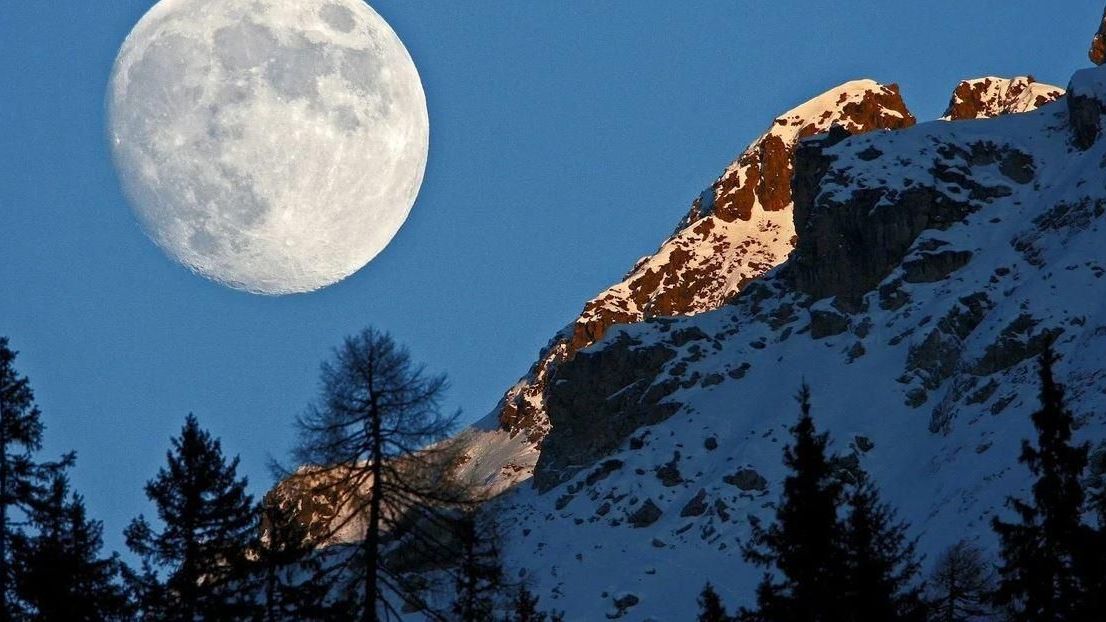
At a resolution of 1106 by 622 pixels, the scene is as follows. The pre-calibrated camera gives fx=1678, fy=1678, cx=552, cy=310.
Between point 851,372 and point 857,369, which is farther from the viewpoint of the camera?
point 857,369

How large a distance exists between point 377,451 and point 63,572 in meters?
8.26

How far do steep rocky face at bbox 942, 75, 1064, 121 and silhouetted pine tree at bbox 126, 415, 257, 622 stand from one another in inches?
6789

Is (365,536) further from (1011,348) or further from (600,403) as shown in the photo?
(600,403)

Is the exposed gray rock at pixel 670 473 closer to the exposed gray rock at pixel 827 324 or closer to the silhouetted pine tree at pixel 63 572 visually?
the exposed gray rock at pixel 827 324

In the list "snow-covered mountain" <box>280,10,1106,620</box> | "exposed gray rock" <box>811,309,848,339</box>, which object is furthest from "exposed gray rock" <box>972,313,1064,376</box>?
"exposed gray rock" <box>811,309,848,339</box>

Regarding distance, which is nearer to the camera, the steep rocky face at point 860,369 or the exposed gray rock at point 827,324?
the steep rocky face at point 860,369

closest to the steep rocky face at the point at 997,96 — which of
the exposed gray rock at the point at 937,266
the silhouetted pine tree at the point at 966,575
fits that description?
the exposed gray rock at the point at 937,266

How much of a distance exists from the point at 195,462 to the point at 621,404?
107833 mm

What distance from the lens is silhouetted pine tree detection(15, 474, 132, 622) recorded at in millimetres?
28641

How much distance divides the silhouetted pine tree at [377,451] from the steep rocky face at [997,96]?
176 metres

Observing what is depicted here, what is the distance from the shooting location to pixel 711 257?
602ft

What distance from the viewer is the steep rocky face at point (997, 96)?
191000mm

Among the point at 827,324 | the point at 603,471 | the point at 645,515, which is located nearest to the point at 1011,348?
the point at 827,324

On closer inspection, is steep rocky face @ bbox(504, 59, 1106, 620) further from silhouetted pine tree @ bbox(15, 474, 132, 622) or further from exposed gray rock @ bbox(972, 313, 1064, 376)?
silhouetted pine tree @ bbox(15, 474, 132, 622)
